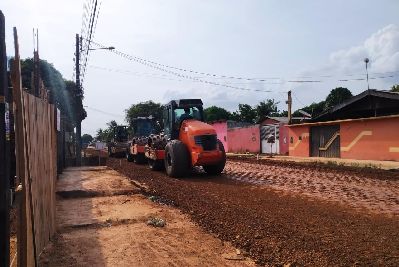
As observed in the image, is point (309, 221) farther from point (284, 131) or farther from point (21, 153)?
point (284, 131)

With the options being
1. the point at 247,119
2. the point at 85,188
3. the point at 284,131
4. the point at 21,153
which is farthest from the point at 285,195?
the point at 247,119

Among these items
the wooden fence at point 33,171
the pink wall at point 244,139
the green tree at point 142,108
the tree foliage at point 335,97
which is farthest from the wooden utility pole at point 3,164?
the green tree at point 142,108

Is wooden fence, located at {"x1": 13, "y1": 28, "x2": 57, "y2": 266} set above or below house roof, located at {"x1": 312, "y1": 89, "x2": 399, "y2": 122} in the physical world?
below

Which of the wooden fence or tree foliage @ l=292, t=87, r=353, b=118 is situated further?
tree foliage @ l=292, t=87, r=353, b=118

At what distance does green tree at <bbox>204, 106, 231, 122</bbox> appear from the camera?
67.1 metres

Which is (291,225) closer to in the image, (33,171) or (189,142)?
(33,171)

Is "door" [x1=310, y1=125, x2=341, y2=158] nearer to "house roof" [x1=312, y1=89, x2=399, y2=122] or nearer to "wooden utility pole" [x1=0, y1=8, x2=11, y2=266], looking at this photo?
"house roof" [x1=312, y1=89, x2=399, y2=122]

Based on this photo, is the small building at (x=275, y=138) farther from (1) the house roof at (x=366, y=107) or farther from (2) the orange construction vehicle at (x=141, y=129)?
(2) the orange construction vehicle at (x=141, y=129)

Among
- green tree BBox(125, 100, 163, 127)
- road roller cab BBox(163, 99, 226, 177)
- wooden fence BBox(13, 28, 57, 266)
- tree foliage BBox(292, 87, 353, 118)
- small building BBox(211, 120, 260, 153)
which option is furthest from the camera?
green tree BBox(125, 100, 163, 127)

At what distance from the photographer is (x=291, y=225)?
22.8 ft

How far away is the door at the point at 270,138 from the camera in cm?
3281

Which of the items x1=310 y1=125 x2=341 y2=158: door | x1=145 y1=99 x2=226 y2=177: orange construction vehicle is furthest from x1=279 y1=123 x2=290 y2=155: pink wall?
x1=145 y1=99 x2=226 y2=177: orange construction vehicle

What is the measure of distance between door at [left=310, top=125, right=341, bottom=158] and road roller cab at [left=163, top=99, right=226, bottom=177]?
12902mm

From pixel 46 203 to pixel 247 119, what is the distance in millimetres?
54695
